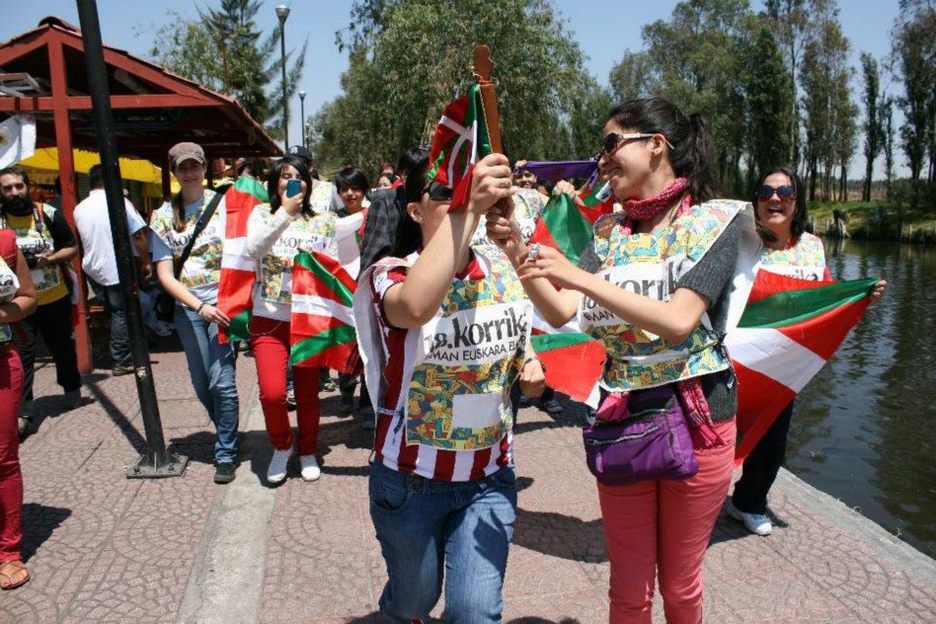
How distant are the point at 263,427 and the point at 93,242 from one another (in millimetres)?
3408

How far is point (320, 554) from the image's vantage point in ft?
12.8

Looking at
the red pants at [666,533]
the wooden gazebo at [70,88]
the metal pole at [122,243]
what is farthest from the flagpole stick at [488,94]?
the wooden gazebo at [70,88]

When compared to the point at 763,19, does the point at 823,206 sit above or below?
below

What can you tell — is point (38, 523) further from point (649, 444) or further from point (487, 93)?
point (487, 93)

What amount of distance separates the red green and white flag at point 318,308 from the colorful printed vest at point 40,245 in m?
2.76

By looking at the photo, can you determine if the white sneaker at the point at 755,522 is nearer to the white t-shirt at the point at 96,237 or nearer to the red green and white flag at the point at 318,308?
the red green and white flag at the point at 318,308

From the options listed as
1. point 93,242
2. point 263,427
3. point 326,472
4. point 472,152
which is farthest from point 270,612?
point 93,242

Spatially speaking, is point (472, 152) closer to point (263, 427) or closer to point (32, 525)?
point (32, 525)

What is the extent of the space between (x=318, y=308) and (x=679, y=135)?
300 centimetres

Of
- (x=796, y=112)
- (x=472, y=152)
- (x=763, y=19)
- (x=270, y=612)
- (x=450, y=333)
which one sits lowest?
(x=270, y=612)

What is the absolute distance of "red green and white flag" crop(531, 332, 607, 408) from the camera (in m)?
4.12

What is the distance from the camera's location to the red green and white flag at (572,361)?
412cm

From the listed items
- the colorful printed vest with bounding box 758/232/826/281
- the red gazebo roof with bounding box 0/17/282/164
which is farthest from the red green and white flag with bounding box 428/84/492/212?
the red gazebo roof with bounding box 0/17/282/164

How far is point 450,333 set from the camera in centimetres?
223
